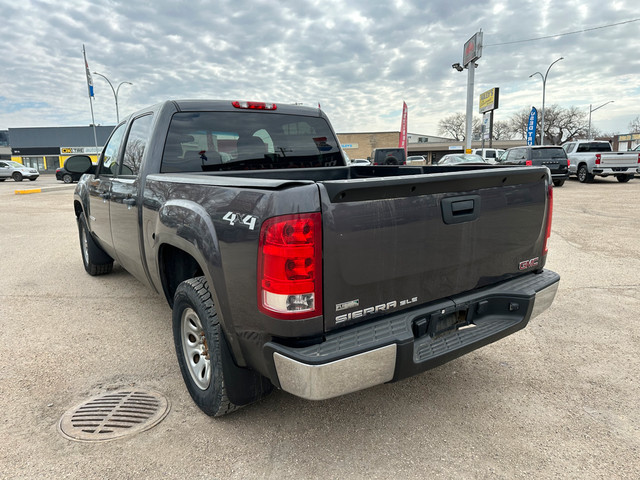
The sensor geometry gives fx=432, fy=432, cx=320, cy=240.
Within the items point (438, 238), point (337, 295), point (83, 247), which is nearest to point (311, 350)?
point (337, 295)

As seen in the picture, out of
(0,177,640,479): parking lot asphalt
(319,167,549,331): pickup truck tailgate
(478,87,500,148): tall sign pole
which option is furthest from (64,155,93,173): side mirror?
(478,87,500,148): tall sign pole

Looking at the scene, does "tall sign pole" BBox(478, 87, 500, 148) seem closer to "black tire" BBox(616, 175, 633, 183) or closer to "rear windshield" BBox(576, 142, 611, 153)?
"rear windshield" BBox(576, 142, 611, 153)

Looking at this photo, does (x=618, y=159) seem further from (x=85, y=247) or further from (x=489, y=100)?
(x=489, y=100)

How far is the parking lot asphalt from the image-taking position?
221cm

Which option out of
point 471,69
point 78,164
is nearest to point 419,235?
point 78,164

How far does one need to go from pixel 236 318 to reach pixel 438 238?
1.11 meters

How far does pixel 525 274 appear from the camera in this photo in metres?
2.90

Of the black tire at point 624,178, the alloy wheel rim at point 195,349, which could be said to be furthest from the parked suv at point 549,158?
the alloy wheel rim at point 195,349

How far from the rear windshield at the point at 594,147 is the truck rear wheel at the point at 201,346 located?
22.7 metres

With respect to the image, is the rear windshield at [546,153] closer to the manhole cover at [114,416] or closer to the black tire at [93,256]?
the black tire at [93,256]

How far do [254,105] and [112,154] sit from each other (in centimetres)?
171

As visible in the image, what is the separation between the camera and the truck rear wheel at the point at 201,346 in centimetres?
235

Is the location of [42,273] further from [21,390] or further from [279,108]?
[279,108]

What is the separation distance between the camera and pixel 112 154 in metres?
4.41
